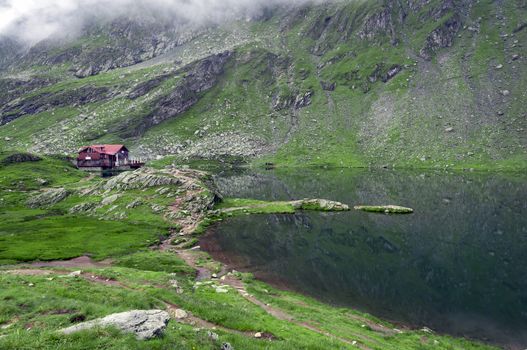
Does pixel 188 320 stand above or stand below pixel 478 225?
above

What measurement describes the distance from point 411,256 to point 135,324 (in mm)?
56083

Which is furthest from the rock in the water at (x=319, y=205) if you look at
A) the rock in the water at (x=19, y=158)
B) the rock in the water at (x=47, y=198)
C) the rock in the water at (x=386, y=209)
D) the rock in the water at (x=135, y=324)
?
the rock in the water at (x=19, y=158)

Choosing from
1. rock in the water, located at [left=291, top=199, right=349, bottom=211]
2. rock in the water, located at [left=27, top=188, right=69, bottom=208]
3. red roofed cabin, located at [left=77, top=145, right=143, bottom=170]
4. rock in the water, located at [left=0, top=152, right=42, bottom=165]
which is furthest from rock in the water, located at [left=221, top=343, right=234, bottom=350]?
rock in the water, located at [left=0, top=152, right=42, bottom=165]

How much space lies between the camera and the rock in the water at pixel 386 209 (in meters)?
99.0

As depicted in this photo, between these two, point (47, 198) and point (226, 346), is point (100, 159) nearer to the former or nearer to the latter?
point (47, 198)

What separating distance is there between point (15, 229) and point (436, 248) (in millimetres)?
84579

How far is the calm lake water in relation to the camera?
44906 millimetres

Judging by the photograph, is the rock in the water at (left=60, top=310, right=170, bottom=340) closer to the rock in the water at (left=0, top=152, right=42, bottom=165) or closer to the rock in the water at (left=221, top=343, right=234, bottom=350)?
the rock in the water at (left=221, top=343, right=234, bottom=350)

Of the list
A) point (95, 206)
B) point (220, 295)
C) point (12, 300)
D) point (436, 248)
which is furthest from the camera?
point (95, 206)

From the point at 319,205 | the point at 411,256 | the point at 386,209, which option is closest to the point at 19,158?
the point at 319,205

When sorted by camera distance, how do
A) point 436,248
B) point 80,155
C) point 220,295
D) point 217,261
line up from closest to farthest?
point 220,295
point 217,261
point 436,248
point 80,155

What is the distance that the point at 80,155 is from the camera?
181250 mm

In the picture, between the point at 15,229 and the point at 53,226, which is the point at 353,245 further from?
the point at 15,229

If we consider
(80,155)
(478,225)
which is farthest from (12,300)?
(80,155)
